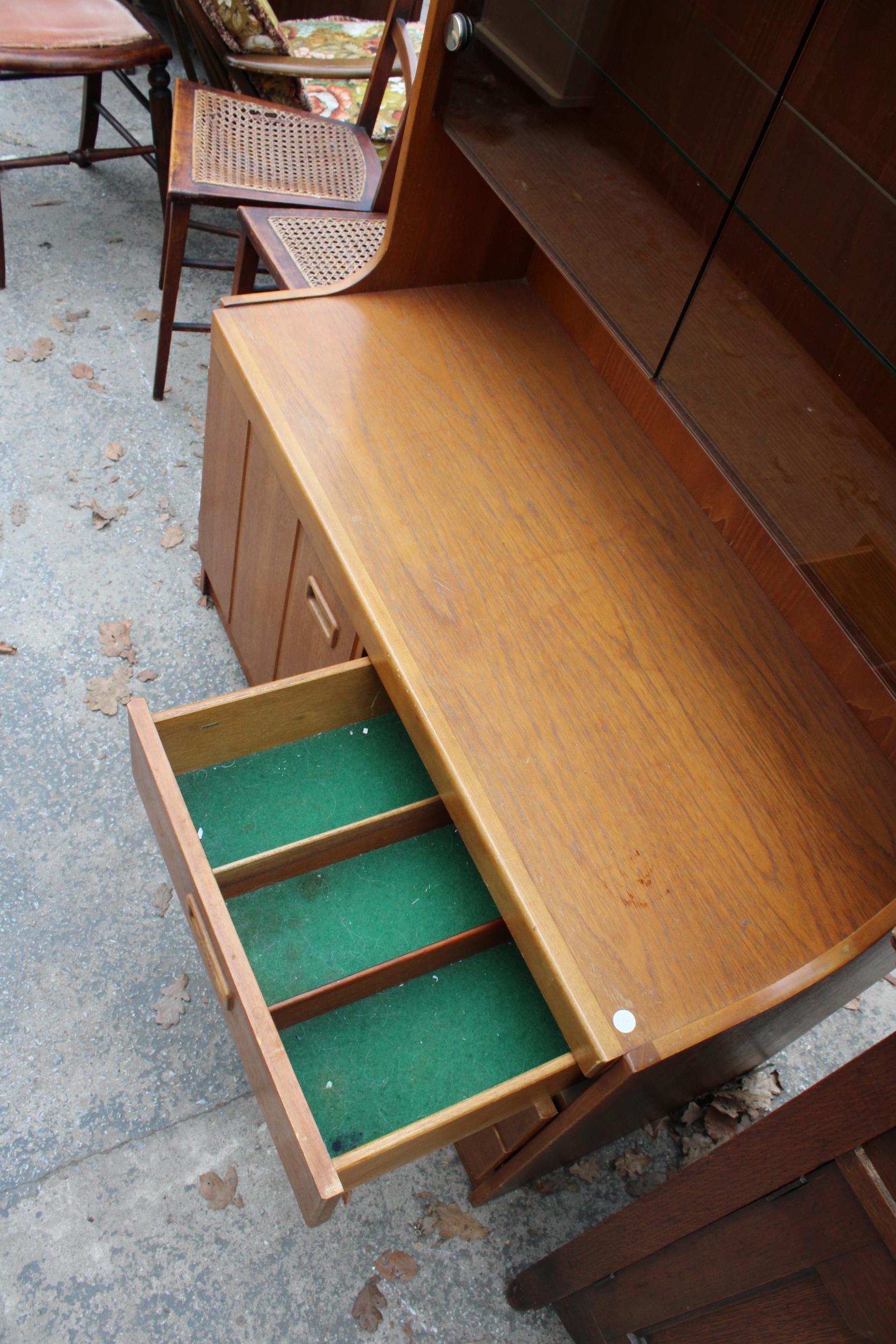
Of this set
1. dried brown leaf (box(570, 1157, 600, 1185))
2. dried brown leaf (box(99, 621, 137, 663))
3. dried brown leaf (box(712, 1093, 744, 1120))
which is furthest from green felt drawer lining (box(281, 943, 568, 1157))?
dried brown leaf (box(99, 621, 137, 663))

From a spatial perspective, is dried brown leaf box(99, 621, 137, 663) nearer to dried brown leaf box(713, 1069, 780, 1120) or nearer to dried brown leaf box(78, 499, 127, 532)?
dried brown leaf box(78, 499, 127, 532)

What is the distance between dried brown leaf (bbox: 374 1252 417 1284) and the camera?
5.05 ft

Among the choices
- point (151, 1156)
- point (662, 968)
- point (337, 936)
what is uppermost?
point (662, 968)

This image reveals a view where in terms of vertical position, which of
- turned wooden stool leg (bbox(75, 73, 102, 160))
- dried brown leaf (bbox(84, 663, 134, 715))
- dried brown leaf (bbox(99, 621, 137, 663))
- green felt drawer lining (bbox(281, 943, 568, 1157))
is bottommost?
dried brown leaf (bbox(84, 663, 134, 715))

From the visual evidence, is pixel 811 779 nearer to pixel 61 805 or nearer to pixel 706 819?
pixel 706 819

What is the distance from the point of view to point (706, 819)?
122cm

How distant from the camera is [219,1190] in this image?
5.12 ft

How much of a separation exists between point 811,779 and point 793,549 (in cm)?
32

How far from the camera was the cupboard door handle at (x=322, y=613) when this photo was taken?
1519 mm

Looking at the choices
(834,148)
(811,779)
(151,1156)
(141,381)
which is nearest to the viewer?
(834,148)

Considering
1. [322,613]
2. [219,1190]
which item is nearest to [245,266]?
[322,613]

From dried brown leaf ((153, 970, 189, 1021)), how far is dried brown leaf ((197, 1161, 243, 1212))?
26cm

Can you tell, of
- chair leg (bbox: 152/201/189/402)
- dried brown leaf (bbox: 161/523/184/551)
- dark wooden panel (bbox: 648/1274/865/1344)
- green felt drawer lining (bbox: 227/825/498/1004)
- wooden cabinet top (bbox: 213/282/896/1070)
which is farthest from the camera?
dried brown leaf (bbox: 161/523/184/551)

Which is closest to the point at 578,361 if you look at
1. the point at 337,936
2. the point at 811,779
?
the point at 811,779
